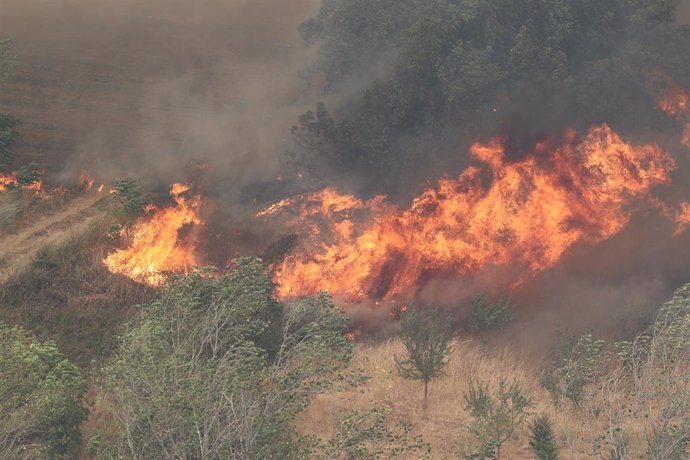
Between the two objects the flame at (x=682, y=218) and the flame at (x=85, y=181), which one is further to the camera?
the flame at (x=85, y=181)

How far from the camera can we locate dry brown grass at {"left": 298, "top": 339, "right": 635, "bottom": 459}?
53.6 ft

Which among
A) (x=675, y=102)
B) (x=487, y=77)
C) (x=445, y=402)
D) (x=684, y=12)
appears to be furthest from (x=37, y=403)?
(x=684, y=12)

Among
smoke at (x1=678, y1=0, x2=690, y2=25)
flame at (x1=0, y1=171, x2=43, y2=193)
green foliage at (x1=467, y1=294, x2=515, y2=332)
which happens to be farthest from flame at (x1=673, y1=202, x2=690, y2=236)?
flame at (x1=0, y1=171, x2=43, y2=193)

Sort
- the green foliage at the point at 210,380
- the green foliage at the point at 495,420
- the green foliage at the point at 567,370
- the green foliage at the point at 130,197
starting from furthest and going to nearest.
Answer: the green foliage at the point at 130,197 < the green foliage at the point at 567,370 < the green foliage at the point at 495,420 < the green foliage at the point at 210,380

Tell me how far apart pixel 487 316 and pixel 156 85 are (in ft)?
70.5

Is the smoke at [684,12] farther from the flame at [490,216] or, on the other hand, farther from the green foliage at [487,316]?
the green foliage at [487,316]

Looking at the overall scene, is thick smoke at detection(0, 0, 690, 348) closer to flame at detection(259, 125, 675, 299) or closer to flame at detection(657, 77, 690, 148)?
flame at detection(259, 125, 675, 299)

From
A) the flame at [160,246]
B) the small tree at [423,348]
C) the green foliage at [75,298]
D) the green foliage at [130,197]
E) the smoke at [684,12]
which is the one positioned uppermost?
the smoke at [684,12]

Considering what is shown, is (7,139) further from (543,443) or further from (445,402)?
(543,443)

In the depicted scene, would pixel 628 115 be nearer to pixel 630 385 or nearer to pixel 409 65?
pixel 409 65

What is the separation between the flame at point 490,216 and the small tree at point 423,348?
5692mm

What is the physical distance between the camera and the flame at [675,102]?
2605 centimetres

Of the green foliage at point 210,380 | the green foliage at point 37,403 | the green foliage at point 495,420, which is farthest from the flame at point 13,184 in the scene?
the green foliage at point 495,420

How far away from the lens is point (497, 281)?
25.1 m
